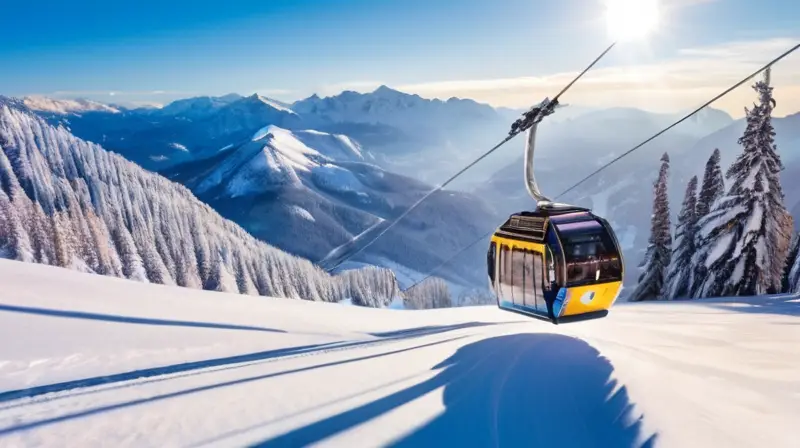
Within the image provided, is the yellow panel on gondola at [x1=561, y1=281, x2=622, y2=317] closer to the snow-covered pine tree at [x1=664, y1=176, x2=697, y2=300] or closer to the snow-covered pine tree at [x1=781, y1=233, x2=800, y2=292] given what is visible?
the snow-covered pine tree at [x1=781, y1=233, x2=800, y2=292]

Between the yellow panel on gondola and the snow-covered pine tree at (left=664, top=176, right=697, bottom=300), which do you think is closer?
the yellow panel on gondola

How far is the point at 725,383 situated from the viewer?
788cm

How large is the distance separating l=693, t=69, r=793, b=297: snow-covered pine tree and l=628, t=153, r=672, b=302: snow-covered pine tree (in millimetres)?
7065

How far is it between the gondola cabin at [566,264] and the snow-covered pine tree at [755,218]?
67.9ft

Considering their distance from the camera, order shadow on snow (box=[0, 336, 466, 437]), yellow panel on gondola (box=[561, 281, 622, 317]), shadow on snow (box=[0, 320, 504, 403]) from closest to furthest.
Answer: shadow on snow (box=[0, 336, 466, 437]), shadow on snow (box=[0, 320, 504, 403]), yellow panel on gondola (box=[561, 281, 622, 317])

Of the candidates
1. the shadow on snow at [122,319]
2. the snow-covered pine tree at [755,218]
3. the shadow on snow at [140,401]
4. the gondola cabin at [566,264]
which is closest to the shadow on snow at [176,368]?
the shadow on snow at [140,401]

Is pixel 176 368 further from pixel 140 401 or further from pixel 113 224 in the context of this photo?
pixel 113 224

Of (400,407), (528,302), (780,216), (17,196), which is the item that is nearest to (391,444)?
(400,407)

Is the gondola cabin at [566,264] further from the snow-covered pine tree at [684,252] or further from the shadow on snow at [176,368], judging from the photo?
the snow-covered pine tree at [684,252]

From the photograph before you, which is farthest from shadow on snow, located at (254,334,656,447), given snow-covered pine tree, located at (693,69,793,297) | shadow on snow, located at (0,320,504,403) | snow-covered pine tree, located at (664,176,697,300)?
snow-covered pine tree, located at (664,176,697,300)

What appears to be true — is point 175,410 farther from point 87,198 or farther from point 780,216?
point 87,198

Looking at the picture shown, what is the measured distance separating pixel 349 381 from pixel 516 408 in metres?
2.80

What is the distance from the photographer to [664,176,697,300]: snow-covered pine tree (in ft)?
110

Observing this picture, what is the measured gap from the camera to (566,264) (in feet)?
38.3
